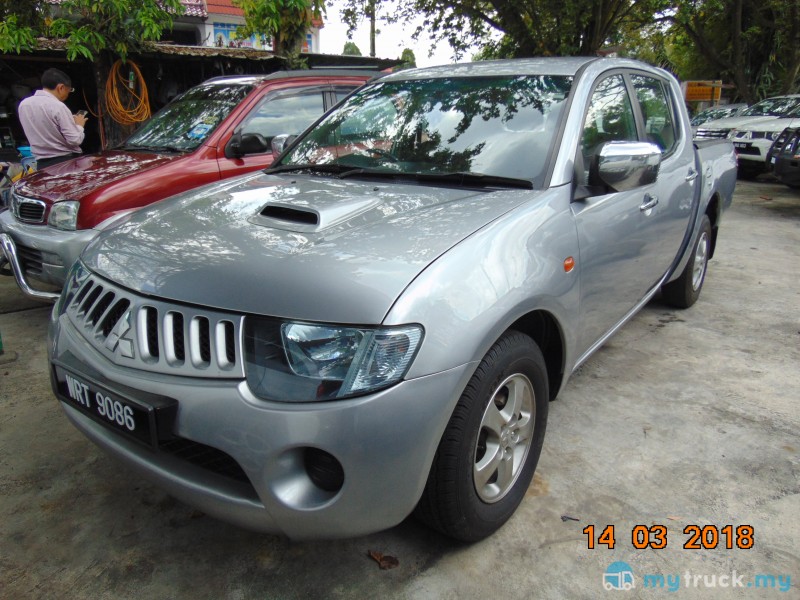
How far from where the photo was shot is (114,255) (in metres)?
2.04

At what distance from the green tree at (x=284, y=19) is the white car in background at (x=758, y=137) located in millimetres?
7250

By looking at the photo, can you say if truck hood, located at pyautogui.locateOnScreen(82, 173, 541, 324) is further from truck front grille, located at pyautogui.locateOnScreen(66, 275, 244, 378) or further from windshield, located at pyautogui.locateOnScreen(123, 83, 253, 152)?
windshield, located at pyautogui.locateOnScreen(123, 83, 253, 152)

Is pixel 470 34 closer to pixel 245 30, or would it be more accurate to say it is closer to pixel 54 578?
pixel 245 30

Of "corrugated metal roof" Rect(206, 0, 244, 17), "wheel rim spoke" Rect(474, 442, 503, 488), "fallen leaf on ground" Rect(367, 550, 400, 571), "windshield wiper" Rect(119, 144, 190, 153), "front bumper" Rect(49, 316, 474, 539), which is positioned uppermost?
"corrugated metal roof" Rect(206, 0, 244, 17)

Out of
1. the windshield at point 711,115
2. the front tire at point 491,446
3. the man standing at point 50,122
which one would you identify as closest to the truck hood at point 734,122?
the windshield at point 711,115

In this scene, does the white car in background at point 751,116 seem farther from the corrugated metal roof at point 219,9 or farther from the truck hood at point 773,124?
the corrugated metal roof at point 219,9

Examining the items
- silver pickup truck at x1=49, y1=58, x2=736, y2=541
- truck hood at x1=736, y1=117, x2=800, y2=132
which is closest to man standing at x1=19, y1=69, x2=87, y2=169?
silver pickup truck at x1=49, y1=58, x2=736, y2=541

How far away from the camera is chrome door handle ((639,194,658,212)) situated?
2.85 metres

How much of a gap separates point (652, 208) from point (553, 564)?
182 centimetres

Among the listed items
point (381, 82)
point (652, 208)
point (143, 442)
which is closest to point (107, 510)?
point (143, 442)

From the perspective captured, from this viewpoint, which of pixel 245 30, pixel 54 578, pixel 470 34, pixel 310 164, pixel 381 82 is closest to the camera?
pixel 54 578

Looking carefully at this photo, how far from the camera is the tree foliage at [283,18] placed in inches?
289

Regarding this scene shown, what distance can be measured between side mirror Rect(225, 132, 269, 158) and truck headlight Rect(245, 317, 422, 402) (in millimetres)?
2944

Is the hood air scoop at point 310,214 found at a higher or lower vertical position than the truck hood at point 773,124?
lower
